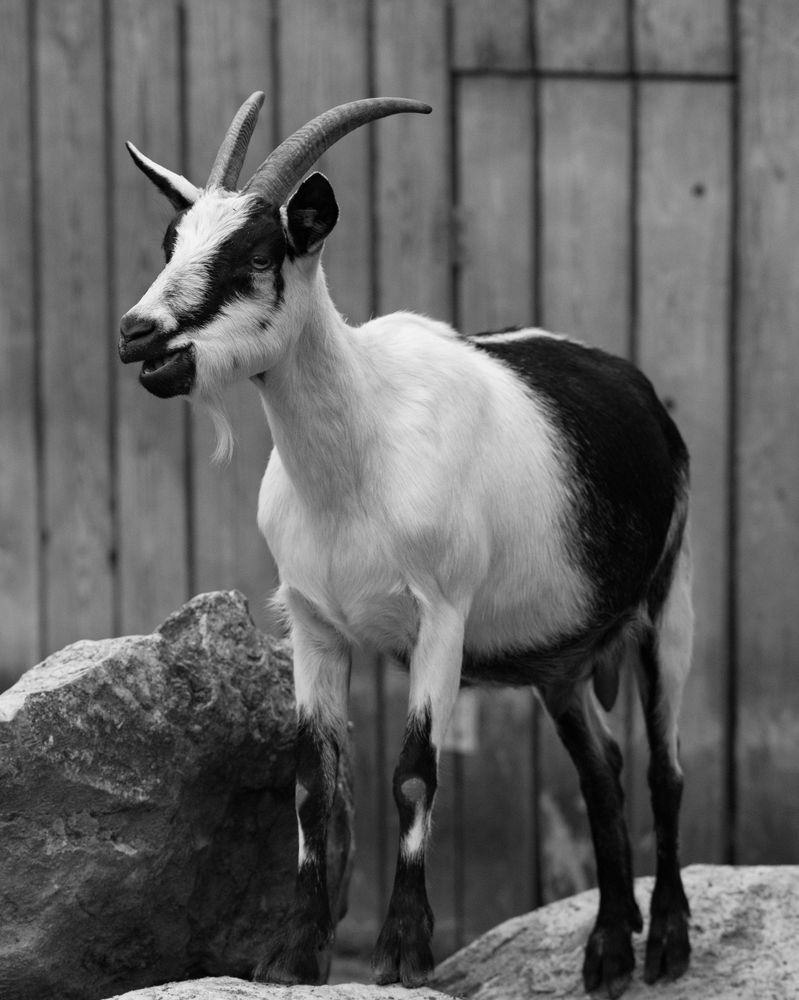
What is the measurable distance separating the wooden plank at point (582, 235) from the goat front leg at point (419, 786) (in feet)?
6.63

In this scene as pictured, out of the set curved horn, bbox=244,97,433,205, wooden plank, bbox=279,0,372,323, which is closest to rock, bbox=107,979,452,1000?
curved horn, bbox=244,97,433,205

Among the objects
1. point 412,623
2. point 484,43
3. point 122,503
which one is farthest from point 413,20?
point 412,623

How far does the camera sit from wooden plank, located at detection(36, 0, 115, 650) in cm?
582

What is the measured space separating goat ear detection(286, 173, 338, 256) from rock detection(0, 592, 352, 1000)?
1185 mm

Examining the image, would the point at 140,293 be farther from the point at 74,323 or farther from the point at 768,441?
the point at 768,441

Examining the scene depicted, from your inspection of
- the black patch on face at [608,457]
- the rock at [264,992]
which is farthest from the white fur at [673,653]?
the rock at [264,992]

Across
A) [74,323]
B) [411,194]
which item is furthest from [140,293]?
[411,194]

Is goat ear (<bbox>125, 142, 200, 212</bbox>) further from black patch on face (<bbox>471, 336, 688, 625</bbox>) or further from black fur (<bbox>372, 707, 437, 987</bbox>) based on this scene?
black fur (<bbox>372, 707, 437, 987</bbox>)

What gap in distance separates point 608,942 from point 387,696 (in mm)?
1509

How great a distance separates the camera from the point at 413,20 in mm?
5773

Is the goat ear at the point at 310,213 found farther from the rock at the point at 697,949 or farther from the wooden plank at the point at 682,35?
the wooden plank at the point at 682,35

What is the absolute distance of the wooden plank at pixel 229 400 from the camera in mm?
5785

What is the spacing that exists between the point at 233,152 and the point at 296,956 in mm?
1839

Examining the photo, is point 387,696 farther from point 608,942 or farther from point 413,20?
point 413,20
